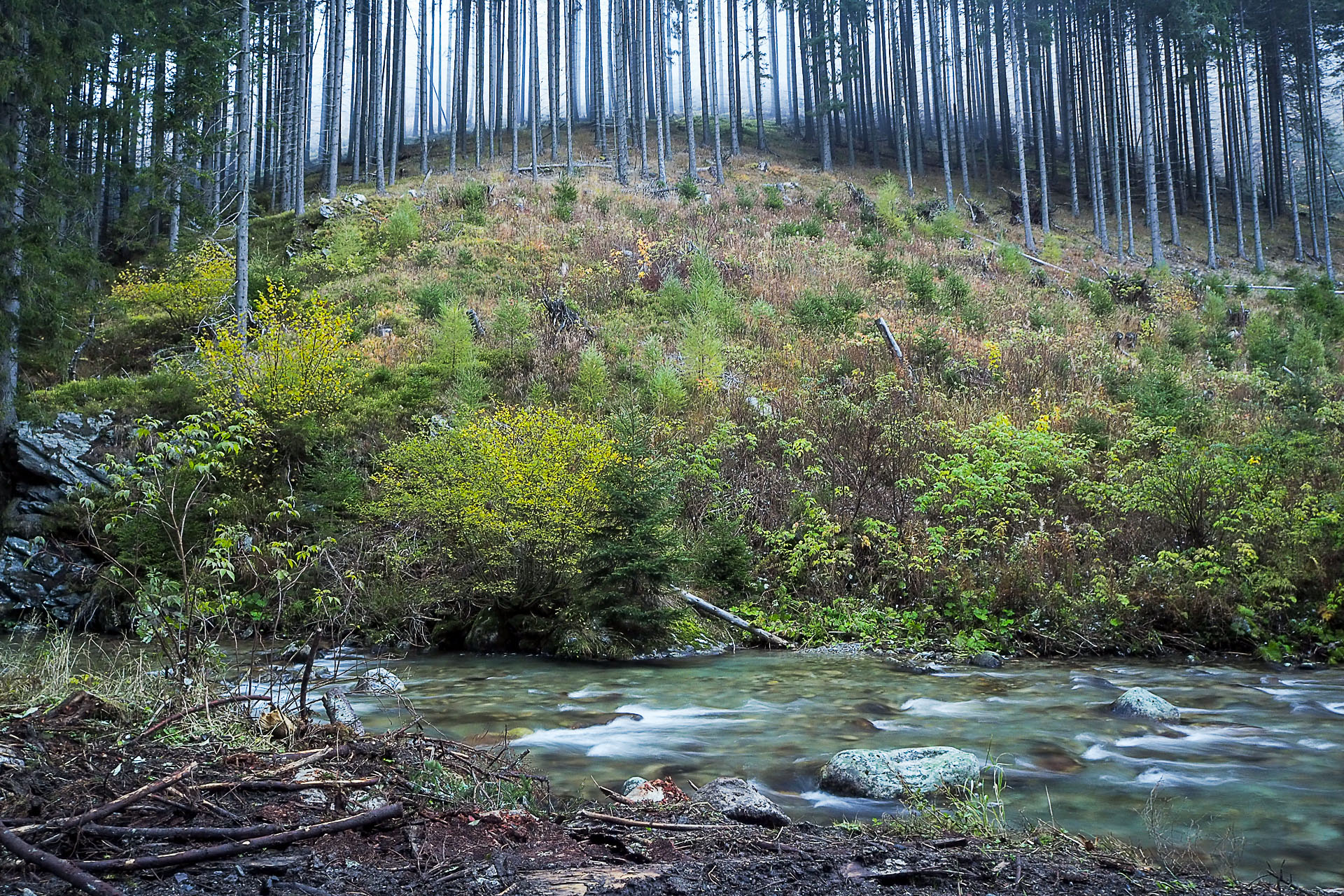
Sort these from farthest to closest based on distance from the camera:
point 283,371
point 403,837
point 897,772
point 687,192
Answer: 1. point 687,192
2. point 283,371
3. point 897,772
4. point 403,837

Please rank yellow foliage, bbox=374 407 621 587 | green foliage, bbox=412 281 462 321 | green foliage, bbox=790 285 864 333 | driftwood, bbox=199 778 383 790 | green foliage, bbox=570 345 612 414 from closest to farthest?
driftwood, bbox=199 778 383 790 → yellow foliage, bbox=374 407 621 587 → green foliage, bbox=570 345 612 414 → green foliage, bbox=790 285 864 333 → green foliage, bbox=412 281 462 321

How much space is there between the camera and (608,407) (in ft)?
48.2

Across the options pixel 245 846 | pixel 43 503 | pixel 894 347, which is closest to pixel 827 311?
pixel 894 347

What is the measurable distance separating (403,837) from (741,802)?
1.61 meters

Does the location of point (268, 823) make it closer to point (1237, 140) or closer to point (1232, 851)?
point (1232, 851)

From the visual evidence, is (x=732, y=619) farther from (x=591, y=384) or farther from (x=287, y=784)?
(x=287, y=784)

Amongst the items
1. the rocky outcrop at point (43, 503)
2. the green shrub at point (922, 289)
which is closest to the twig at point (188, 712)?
the rocky outcrop at point (43, 503)

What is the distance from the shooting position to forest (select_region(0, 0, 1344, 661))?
9.00m

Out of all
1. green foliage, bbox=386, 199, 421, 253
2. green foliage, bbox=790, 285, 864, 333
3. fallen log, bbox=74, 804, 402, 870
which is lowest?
fallen log, bbox=74, 804, 402, 870

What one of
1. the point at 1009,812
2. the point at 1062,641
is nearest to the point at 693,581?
the point at 1062,641

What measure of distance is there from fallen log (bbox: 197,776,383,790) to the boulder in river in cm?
158

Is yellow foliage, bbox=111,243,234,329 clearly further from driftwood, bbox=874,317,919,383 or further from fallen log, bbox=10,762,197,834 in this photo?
fallen log, bbox=10,762,197,834

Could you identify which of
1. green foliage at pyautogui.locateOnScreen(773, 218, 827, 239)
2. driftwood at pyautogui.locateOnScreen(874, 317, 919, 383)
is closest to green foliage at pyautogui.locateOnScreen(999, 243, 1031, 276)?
green foliage at pyautogui.locateOnScreen(773, 218, 827, 239)

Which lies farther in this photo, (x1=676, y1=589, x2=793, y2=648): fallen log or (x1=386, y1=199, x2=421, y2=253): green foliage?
(x1=386, y1=199, x2=421, y2=253): green foliage
